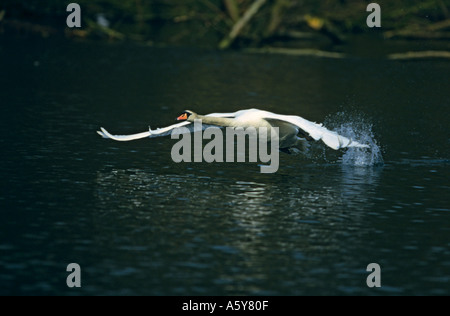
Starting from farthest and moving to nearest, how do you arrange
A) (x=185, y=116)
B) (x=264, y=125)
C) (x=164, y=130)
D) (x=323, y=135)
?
(x=185, y=116)
(x=264, y=125)
(x=164, y=130)
(x=323, y=135)

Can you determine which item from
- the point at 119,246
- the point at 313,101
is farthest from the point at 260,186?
the point at 313,101

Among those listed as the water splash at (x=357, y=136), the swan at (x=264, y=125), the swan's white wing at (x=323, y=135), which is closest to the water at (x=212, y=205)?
the water splash at (x=357, y=136)

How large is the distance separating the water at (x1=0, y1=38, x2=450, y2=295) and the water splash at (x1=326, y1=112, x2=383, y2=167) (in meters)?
0.10

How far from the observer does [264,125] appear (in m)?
25.5

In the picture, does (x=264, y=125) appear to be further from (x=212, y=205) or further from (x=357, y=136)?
(x=357, y=136)

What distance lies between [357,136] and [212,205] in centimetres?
1203

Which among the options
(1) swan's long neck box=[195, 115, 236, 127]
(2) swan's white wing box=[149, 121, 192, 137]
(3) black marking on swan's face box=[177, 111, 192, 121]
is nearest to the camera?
(2) swan's white wing box=[149, 121, 192, 137]

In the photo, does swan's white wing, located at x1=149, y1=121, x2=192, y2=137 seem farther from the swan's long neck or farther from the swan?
the swan's long neck

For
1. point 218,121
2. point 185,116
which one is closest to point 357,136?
point 218,121

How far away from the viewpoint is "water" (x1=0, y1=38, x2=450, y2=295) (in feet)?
57.3

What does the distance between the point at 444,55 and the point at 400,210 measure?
129ft

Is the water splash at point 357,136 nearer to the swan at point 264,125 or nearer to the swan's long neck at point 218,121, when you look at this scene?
the swan at point 264,125

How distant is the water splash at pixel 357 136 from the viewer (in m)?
29.1

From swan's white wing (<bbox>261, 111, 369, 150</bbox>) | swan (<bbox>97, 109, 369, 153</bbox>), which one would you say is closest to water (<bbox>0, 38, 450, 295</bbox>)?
swan (<bbox>97, 109, 369, 153</bbox>)
